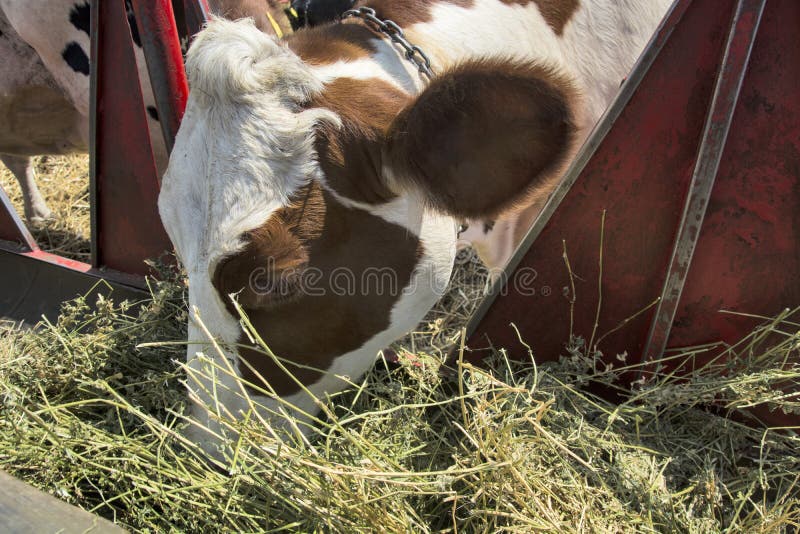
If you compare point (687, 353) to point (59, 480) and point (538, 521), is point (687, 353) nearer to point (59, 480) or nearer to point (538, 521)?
point (538, 521)

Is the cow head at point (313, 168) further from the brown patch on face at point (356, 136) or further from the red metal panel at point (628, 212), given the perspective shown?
the red metal panel at point (628, 212)

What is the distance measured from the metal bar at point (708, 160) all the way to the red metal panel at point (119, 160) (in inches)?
79.4

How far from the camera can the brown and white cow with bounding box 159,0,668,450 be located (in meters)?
1.33

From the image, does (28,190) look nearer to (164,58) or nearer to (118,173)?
(118,173)

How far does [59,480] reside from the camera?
5.42 feet

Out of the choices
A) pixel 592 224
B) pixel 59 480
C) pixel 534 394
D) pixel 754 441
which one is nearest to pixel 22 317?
pixel 59 480

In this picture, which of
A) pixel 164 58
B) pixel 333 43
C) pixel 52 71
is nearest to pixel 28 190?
pixel 52 71

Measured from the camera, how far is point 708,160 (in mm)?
1521

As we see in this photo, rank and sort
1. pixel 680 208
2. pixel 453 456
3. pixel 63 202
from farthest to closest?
pixel 63 202
pixel 680 208
pixel 453 456

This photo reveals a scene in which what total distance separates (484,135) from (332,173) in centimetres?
37

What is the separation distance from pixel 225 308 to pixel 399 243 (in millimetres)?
479

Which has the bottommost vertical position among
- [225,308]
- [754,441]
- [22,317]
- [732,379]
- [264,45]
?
[22,317]

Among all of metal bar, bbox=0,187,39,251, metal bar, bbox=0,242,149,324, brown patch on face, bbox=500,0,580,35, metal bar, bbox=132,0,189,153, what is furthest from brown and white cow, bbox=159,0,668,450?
metal bar, bbox=0,187,39,251

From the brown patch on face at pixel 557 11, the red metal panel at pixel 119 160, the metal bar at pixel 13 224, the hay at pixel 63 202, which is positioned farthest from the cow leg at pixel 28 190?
the brown patch on face at pixel 557 11
